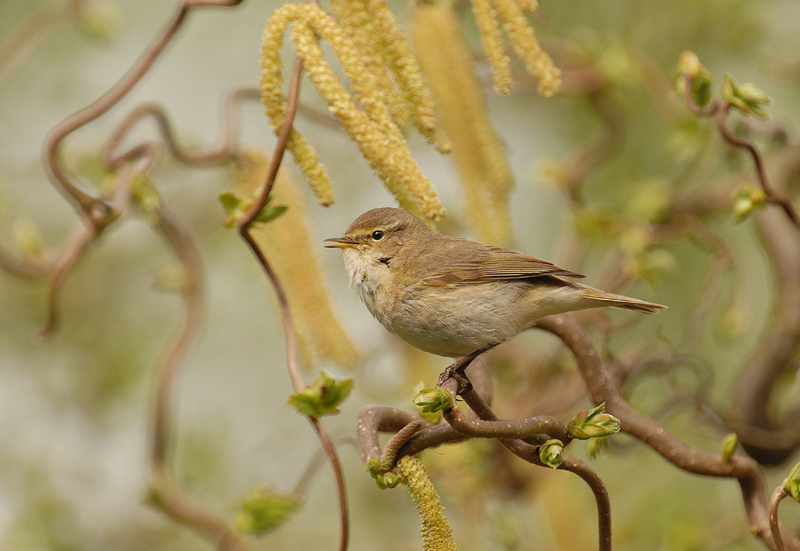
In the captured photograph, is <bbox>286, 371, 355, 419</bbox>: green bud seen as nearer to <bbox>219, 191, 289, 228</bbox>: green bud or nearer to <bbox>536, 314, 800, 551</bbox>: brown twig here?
<bbox>219, 191, 289, 228</bbox>: green bud

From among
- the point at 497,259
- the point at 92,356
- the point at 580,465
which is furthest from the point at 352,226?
the point at 92,356

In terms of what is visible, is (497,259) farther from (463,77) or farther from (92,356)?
(92,356)

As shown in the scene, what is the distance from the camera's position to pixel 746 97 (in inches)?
85.8

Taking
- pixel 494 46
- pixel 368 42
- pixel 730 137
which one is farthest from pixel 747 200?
pixel 368 42

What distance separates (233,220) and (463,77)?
2.90 feet

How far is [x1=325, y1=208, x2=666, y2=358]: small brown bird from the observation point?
235cm

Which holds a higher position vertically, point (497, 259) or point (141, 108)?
point (141, 108)

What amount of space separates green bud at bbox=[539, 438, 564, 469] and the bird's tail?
3.15 feet

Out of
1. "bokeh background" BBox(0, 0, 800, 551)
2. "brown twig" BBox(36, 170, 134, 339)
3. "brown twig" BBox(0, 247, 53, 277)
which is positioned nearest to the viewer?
"brown twig" BBox(36, 170, 134, 339)

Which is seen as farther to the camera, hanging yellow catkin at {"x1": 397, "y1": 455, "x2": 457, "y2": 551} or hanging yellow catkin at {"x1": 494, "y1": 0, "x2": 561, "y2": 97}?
hanging yellow catkin at {"x1": 494, "y1": 0, "x2": 561, "y2": 97}

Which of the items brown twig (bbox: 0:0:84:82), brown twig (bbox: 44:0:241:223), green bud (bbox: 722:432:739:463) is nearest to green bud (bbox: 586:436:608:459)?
green bud (bbox: 722:432:739:463)

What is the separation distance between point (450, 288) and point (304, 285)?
1.47ft

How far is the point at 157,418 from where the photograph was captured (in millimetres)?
2756

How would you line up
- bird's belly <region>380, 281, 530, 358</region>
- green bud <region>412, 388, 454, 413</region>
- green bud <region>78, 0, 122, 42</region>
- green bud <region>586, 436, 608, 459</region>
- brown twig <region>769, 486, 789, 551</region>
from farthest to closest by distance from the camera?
green bud <region>78, 0, 122, 42</region>, bird's belly <region>380, 281, 530, 358</region>, green bud <region>586, 436, 608, 459</region>, brown twig <region>769, 486, 789, 551</region>, green bud <region>412, 388, 454, 413</region>
